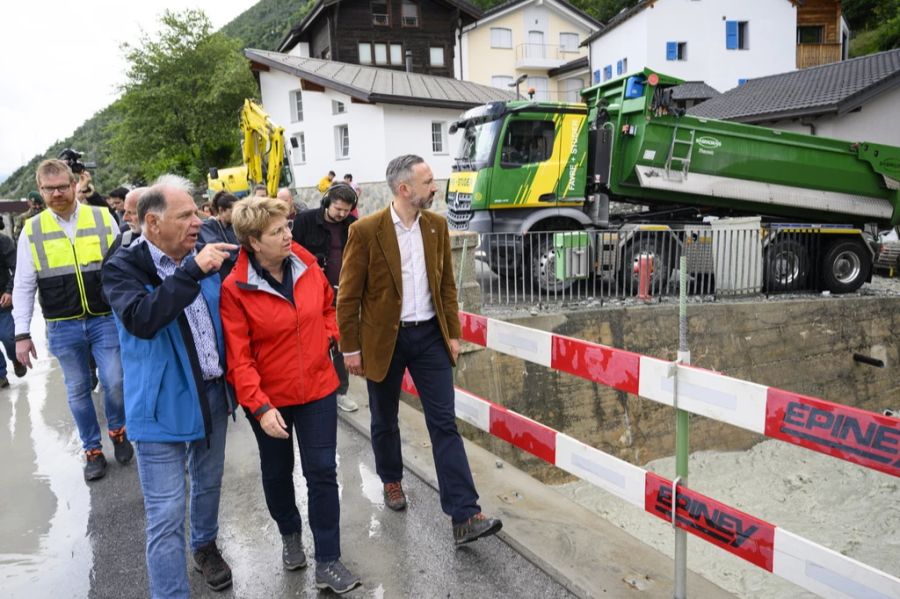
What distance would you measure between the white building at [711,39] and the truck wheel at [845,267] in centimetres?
2548

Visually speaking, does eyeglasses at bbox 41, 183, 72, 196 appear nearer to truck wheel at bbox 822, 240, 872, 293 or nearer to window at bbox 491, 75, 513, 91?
truck wheel at bbox 822, 240, 872, 293

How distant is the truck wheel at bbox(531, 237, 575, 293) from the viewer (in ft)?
33.8

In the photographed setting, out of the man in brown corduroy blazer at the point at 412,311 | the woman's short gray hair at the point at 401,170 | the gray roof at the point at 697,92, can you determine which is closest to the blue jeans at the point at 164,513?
the man in brown corduroy blazer at the point at 412,311

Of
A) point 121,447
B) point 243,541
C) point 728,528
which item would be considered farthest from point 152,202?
point 121,447

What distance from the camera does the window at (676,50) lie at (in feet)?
116

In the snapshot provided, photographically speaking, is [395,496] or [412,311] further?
[395,496]

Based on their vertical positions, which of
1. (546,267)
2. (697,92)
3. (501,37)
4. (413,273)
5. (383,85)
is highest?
(501,37)

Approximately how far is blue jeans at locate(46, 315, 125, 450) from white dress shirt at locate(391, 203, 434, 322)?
2360 mm

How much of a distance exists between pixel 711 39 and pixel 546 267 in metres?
32.1

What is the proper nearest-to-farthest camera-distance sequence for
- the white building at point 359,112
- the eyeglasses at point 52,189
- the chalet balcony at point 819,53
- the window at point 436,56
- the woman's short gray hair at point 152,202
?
the woman's short gray hair at point 152,202, the eyeglasses at point 52,189, the white building at point 359,112, the window at point 436,56, the chalet balcony at point 819,53

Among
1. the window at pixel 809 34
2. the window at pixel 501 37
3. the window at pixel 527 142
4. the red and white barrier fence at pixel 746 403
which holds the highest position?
the window at pixel 501 37

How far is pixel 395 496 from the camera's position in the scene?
13.2 ft

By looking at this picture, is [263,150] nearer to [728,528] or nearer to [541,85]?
[728,528]

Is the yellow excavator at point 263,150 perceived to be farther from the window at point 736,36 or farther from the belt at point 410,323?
the window at point 736,36
